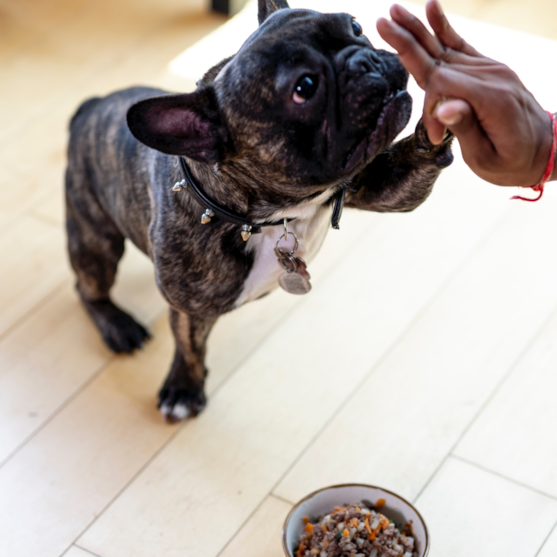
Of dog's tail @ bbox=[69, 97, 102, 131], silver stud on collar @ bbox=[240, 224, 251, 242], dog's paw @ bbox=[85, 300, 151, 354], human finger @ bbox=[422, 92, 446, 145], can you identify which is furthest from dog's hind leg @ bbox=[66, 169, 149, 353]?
human finger @ bbox=[422, 92, 446, 145]

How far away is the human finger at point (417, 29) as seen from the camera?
3.65 feet

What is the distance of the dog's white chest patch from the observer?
1619 mm

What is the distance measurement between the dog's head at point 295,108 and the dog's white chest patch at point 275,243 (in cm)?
23

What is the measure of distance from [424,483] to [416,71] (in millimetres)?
1099

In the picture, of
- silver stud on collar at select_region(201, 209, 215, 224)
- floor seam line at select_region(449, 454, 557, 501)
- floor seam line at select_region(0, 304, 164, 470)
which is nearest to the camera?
silver stud on collar at select_region(201, 209, 215, 224)

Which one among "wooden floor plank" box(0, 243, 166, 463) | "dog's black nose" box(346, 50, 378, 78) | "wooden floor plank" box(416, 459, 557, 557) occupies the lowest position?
"wooden floor plank" box(0, 243, 166, 463)

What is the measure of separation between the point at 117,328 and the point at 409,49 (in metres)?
1.44

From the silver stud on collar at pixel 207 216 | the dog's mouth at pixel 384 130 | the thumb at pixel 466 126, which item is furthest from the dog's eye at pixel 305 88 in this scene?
the silver stud on collar at pixel 207 216

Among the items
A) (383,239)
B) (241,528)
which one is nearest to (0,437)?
(241,528)

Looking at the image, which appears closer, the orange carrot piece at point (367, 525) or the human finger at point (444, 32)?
the human finger at point (444, 32)

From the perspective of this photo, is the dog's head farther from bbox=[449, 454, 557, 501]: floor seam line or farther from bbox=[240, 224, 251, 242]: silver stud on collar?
bbox=[449, 454, 557, 501]: floor seam line

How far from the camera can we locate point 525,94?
3.76 feet

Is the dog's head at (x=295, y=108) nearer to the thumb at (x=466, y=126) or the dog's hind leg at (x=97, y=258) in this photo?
the thumb at (x=466, y=126)

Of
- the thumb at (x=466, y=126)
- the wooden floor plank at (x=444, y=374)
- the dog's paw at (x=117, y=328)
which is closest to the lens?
the thumb at (x=466, y=126)
